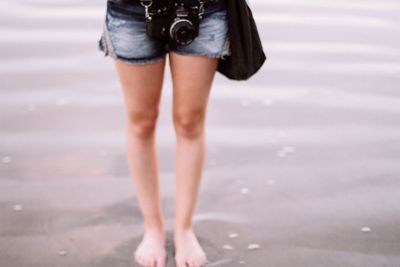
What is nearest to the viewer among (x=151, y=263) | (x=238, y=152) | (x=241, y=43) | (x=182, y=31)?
(x=182, y=31)

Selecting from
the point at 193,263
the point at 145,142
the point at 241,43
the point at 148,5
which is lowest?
the point at 193,263

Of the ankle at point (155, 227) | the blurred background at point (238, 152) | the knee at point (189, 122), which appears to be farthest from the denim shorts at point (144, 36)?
the blurred background at point (238, 152)

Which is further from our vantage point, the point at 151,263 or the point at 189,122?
the point at 151,263

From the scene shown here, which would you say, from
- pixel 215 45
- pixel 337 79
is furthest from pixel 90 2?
pixel 215 45

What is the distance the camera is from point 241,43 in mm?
1962

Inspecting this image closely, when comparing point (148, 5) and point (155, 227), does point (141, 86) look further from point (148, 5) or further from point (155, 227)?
point (155, 227)

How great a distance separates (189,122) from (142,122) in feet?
0.53

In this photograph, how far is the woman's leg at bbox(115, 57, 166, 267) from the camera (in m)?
2.03

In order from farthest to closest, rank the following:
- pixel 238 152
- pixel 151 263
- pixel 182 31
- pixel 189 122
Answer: pixel 238 152, pixel 151 263, pixel 189 122, pixel 182 31

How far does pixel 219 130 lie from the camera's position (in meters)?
3.37

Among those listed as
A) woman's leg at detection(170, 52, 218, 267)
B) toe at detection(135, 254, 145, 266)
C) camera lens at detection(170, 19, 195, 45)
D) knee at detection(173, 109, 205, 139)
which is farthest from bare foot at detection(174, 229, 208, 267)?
camera lens at detection(170, 19, 195, 45)

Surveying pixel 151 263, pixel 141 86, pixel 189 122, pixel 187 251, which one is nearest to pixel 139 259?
pixel 151 263

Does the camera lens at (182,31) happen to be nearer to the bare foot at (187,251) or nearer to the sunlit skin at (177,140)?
the sunlit skin at (177,140)

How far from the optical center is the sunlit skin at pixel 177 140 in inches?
79.4
